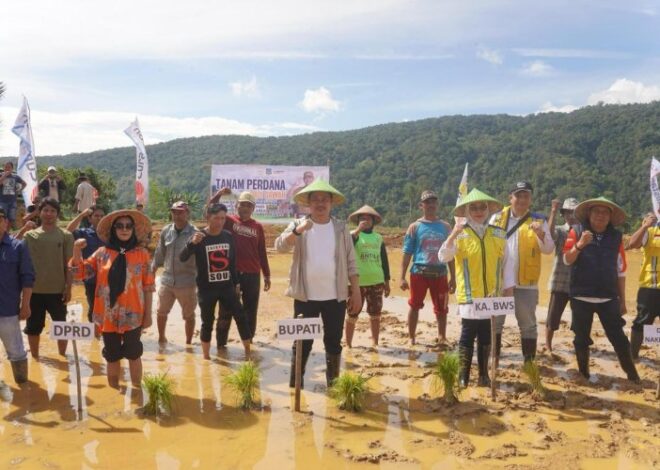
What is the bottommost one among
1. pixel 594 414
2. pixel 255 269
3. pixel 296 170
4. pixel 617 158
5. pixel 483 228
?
pixel 594 414

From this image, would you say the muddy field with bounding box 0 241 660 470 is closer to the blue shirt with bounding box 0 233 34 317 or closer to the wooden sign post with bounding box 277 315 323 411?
the wooden sign post with bounding box 277 315 323 411

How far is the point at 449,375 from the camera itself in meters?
4.53

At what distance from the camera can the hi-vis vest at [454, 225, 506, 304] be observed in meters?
A: 4.85

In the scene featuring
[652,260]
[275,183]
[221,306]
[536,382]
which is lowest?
[536,382]

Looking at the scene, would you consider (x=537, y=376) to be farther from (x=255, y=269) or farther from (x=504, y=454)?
(x=255, y=269)

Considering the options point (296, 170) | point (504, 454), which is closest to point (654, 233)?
point (504, 454)

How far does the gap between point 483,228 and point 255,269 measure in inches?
107

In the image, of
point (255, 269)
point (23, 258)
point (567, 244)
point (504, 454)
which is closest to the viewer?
point (504, 454)

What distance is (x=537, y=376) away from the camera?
4801mm

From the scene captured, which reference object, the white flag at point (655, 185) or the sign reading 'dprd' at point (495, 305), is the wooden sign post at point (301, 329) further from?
the white flag at point (655, 185)

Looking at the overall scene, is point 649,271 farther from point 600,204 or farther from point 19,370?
point 19,370

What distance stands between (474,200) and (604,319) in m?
1.76

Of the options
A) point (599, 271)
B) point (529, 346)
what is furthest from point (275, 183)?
point (599, 271)

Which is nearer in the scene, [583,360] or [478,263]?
[478,263]
